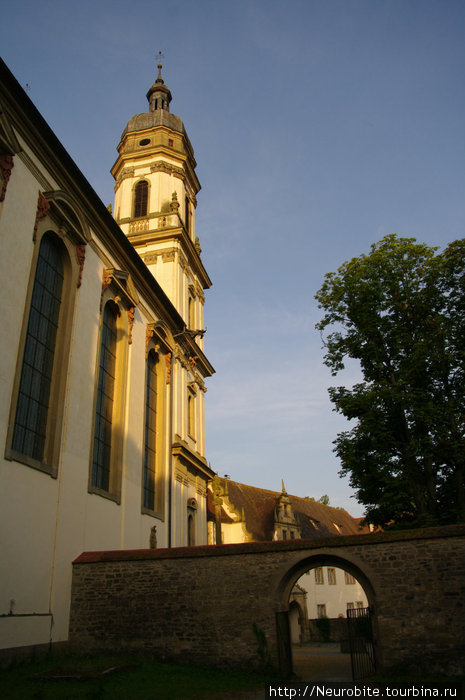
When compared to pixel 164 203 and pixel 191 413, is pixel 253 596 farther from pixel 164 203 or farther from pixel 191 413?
pixel 164 203

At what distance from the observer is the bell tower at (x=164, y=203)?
29.5 metres

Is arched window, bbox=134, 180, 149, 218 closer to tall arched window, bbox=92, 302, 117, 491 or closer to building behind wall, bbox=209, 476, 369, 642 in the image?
tall arched window, bbox=92, 302, 117, 491

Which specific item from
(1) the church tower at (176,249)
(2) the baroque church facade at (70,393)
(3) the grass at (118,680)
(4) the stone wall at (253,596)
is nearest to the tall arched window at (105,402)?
(2) the baroque church facade at (70,393)

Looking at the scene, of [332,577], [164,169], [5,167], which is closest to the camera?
[5,167]


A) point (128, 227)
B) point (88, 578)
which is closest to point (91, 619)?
point (88, 578)

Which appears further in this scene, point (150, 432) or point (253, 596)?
point (150, 432)

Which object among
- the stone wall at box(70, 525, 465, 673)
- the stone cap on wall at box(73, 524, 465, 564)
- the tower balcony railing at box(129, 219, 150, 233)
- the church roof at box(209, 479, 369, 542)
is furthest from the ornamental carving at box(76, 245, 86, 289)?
the church roof at box(209, 479, 369, 542)

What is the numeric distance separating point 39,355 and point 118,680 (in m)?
7.83

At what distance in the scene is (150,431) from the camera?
22.1 meters

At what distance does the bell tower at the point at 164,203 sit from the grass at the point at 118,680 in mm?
18295

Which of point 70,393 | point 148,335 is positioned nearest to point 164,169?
point 148,335

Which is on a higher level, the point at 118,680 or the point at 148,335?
the point at 148,335

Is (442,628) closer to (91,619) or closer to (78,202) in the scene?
(91,619)

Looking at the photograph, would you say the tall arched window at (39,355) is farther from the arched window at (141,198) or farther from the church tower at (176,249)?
the arched window at (141,198)
